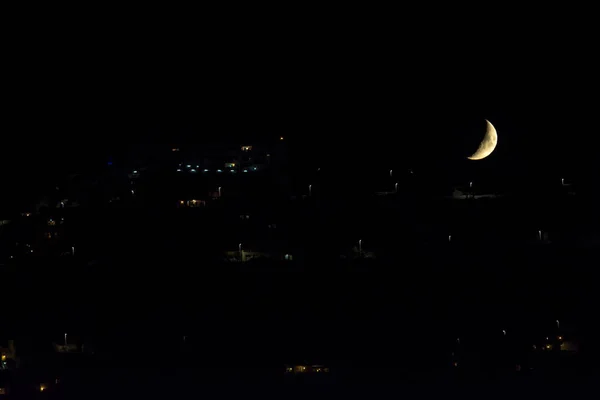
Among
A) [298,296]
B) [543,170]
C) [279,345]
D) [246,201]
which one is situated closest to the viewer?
[279,345]

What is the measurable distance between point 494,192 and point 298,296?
334 cm

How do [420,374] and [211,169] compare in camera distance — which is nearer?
[420,374]

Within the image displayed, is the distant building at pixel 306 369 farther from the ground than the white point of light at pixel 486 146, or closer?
closer

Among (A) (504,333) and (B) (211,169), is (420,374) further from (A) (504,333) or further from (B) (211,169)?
(B) (211,169)

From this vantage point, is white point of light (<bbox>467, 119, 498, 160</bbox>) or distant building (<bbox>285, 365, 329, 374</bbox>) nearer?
distant building (<bbox>285, 365, 329, 374</bbox>)

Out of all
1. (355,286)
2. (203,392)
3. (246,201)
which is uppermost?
(246,201)

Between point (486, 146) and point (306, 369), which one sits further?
point (486, 146)

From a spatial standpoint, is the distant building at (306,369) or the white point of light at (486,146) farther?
the white point of light at (486,146)

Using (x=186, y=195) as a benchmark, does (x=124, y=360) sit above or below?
below

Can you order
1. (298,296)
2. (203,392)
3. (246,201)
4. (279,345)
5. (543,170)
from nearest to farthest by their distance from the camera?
(203,392) → (279,345) → (298,296) → (246,201) → (543,170)

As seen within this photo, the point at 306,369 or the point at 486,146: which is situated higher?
the point at 486,146

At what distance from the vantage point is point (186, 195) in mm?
12055

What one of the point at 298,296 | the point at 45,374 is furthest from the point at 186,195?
the point at 45,374

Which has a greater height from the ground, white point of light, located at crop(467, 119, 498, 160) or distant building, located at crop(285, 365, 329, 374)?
white point of light, located at crop(467, 119, 498, 160)
